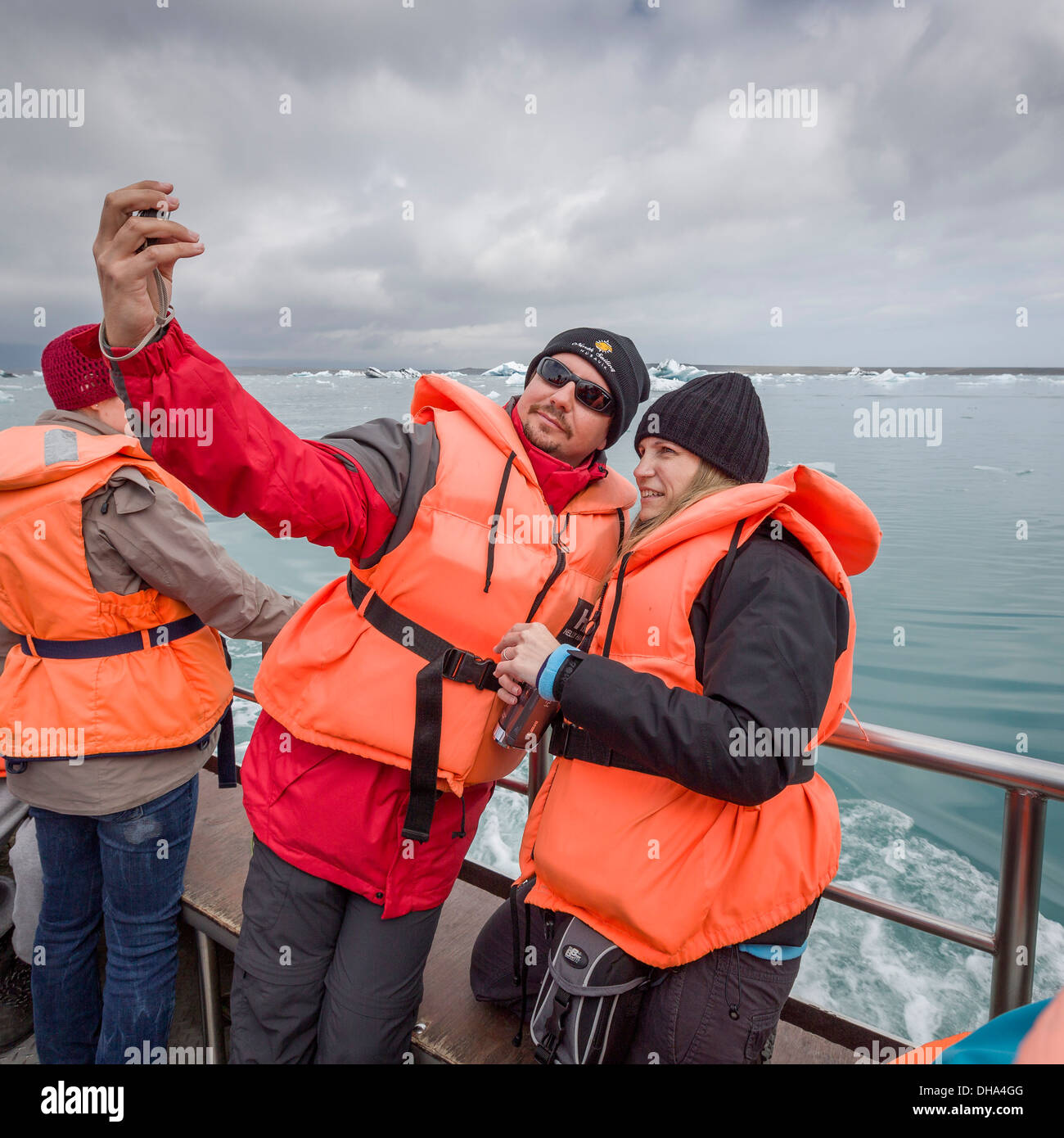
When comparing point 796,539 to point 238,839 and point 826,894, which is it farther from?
point 238,839

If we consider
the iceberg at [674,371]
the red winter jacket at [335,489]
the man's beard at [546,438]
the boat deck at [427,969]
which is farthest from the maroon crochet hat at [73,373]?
the iceberg at [674,371]

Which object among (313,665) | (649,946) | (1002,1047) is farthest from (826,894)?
(313,665)

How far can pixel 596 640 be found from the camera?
1.40m

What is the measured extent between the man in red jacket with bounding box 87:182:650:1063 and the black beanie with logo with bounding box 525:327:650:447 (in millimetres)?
12

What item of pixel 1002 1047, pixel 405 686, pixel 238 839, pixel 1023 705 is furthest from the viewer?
pixel 1023 705

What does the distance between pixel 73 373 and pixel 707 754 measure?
1707 millimetres

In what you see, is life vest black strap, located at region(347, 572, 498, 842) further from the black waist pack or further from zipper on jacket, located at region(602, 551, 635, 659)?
the black waist pack

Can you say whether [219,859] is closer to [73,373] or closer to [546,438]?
[73,373]

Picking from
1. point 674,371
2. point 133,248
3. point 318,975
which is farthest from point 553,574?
point 674,371

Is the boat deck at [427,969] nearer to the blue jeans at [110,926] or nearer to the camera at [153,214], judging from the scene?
the blue jeans at [110,926]

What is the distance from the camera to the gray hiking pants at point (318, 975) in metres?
1.51

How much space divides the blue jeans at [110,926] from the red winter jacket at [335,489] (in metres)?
0.41

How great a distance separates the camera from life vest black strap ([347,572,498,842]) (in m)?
1.43
